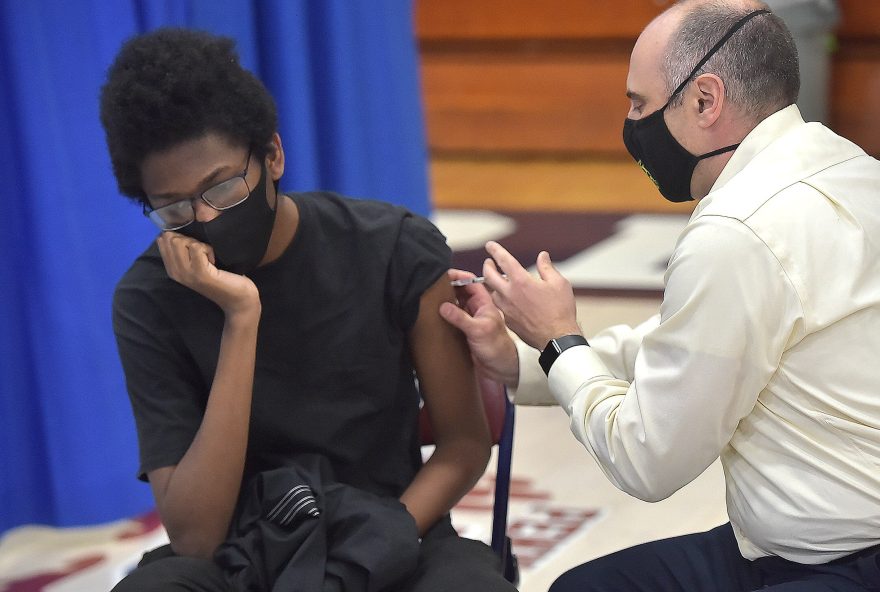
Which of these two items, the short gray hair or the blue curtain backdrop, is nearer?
the short gray hair

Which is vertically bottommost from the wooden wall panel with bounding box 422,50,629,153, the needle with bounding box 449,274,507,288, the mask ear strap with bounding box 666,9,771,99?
the wooden wall panel with bounding box 422,50,629,153

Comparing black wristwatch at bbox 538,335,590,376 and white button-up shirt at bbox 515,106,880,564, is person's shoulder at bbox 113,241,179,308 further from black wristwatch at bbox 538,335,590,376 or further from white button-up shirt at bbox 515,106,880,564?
white button-up shirt at bbox 515,106,880,564

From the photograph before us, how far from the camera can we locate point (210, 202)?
180cm

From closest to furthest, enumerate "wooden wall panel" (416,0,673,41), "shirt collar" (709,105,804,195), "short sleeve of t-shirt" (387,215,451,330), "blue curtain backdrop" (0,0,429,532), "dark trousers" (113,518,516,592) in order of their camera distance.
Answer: "shirt collar" (709,105,804,195)
"dark trousers" (113,518,516,592)
"short sleeve of t-shirt" (387,215,451,330)
"blue curtain backdrop" (0,0,429,532)
"wooden wall panel" (416,0,673,41)

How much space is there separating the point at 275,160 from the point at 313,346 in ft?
0.98

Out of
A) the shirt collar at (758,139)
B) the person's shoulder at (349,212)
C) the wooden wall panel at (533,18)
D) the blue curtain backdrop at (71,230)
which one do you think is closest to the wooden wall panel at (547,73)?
the wooden wall panel at (533,18)

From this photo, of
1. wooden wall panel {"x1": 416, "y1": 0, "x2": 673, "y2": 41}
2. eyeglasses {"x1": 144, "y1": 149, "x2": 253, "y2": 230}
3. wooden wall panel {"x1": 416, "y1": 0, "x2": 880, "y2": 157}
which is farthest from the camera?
wooden wall panel {"x1": 416, "y1": 0, "x2": 673, "y2": 41}

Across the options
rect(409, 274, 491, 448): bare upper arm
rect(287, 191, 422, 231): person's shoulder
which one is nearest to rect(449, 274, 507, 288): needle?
rect(409, 274, 491, 448): bare upper arm

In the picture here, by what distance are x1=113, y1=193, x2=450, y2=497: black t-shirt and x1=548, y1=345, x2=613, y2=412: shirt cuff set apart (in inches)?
12.4

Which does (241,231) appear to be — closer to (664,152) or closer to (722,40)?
(664,152)

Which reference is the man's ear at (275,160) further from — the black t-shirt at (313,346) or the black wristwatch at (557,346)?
A: the black wristwatch at (557,346)

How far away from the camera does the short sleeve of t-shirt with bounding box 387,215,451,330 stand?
6.27 feet

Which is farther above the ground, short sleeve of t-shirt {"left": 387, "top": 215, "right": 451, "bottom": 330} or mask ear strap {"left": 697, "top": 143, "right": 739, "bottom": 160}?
mask ear strap {"left": 697, "top": 143, "right": 739, "bottom": 160}

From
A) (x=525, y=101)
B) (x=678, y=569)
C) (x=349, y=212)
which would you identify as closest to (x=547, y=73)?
(x=525, y=101)
